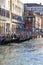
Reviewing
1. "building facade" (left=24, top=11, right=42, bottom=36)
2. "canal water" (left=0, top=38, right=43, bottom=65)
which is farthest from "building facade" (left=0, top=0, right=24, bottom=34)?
"canal water" (left=0, top=38, right=43, bottom=65)

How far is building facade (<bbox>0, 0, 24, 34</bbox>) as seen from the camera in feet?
179

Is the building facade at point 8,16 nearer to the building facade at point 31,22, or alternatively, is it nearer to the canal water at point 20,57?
the building facade at point 31,22

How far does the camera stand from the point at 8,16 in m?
59.0

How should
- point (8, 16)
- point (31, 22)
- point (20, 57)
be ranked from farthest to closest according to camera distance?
point (31, 22) → point (8, 16) → point (20, 57)

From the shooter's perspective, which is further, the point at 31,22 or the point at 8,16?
the point at 31,22

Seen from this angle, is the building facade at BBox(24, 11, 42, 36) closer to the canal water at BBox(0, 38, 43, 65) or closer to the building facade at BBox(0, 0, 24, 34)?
the building facade at BBox(0, 0, 24, 34)

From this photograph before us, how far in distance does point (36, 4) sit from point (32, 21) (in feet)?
117

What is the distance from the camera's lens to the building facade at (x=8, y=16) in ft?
179

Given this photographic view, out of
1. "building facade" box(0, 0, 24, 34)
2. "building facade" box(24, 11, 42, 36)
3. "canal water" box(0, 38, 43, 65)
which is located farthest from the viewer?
"building facade" box(24, 11, 42, 36)

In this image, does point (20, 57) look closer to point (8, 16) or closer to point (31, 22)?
point (8, 16)

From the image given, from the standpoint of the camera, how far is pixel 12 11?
207 feet

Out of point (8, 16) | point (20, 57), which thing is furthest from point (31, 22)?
point (20, 57)

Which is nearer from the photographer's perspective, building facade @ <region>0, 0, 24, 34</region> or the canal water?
the canal water

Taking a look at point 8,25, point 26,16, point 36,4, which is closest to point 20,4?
point 26,16
